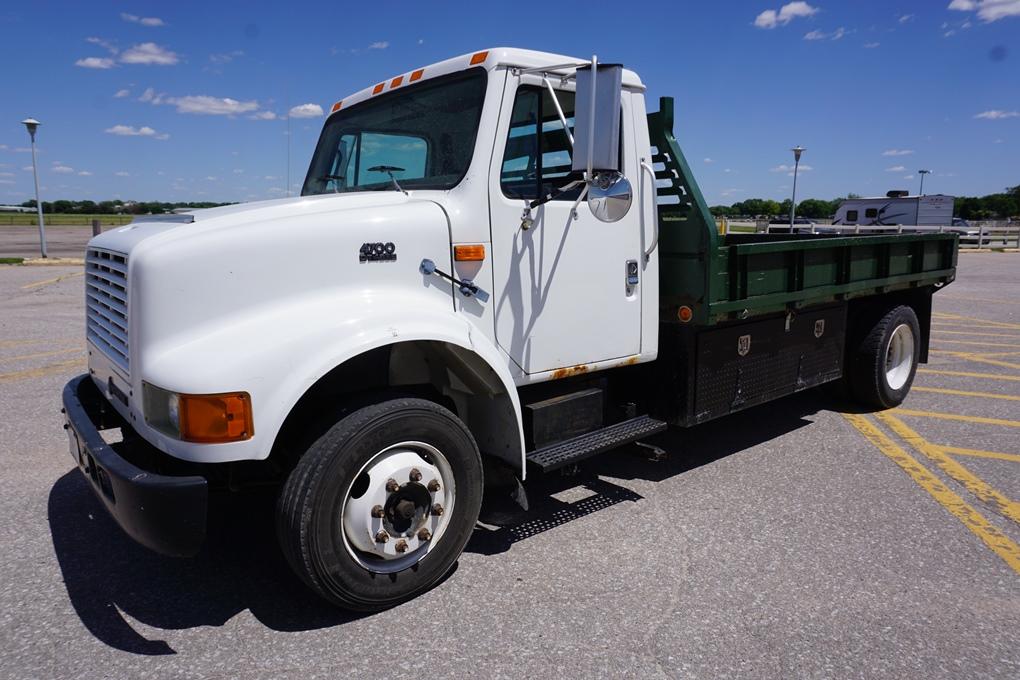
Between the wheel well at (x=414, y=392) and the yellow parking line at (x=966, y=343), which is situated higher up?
the wheel well at (x=414, y=392)

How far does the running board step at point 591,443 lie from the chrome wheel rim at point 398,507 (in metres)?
0.58

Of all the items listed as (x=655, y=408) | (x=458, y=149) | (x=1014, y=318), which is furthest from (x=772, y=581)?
(x=1014, y=318)

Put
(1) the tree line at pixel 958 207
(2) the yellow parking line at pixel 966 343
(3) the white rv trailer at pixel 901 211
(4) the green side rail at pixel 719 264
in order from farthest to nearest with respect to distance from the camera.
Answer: (1) the tree line at pixel 958 207 < (3) the white rv trailer at pixel 901 211 < (2) the yellow parking line at pixel 966 343 < (4) the green side rail at pixel 719 264

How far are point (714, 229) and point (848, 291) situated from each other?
6.17 ft

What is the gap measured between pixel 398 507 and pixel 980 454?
14.2ft

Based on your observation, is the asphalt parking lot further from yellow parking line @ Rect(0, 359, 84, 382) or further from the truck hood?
yellow parking line @ Rect(0, 359, 84, 382)

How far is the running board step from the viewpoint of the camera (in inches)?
141

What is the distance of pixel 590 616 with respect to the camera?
302 cm

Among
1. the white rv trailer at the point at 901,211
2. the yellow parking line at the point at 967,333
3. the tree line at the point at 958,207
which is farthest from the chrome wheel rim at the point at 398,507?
the tree line at the point at 958,207

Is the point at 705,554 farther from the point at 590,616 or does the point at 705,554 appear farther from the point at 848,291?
the point at 848,291

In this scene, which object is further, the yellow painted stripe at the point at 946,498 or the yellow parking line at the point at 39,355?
the yellow parking line at the point at 39,355

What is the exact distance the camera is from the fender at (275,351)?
8.61 ft

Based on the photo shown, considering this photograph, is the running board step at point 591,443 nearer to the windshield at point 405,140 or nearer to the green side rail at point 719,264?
the green side rail at point 719,264

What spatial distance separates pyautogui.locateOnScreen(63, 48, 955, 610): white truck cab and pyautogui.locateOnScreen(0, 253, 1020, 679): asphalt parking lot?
35 cm
